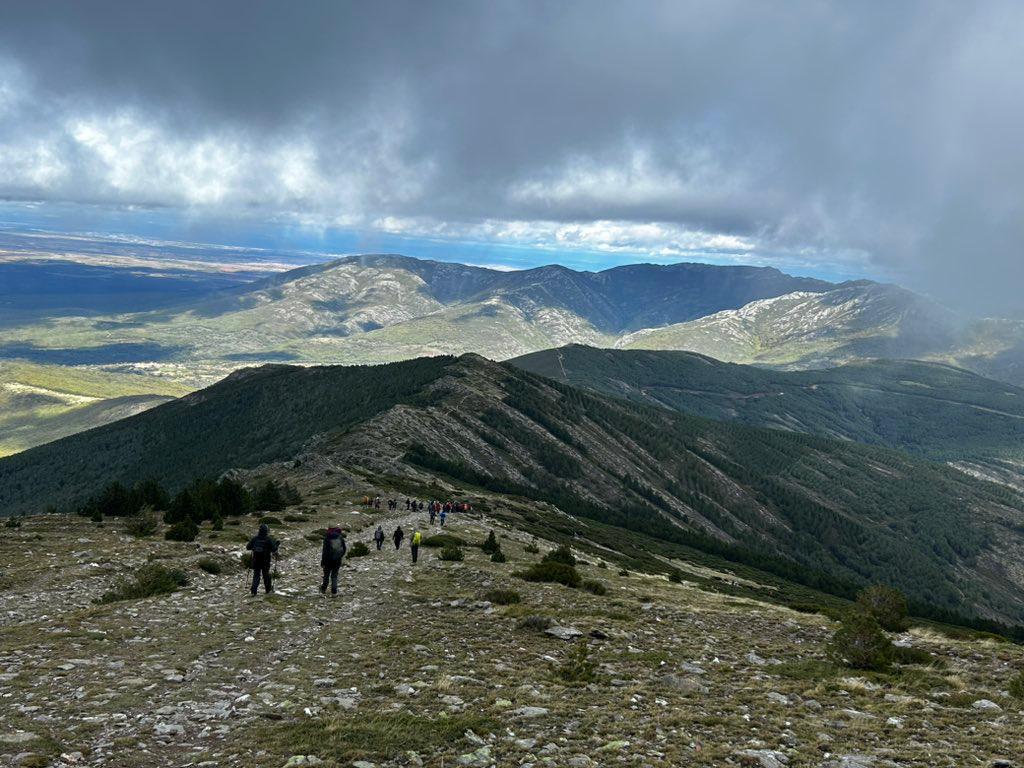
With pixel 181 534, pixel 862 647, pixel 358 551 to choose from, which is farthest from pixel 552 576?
pixel 181 534

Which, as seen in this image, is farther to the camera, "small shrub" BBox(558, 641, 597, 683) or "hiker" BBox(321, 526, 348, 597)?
"hiker" BBox(321, 526, 348, 597)

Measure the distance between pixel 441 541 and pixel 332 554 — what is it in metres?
21.2

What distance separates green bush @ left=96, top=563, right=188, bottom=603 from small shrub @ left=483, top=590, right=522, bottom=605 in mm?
13578

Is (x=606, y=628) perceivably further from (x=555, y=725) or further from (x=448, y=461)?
(x=448, y=461)

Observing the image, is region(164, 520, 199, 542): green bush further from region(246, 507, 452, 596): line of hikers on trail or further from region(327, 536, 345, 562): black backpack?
region(327, 536, 345, 562): black backpack

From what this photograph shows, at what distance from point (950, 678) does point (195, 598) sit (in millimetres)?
26701

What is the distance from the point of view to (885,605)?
85.0ft

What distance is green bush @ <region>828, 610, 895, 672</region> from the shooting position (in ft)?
66.2

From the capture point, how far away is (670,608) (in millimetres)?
30656

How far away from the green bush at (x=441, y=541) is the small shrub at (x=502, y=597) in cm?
1817

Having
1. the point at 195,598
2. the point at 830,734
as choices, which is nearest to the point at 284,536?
the point at 195,598

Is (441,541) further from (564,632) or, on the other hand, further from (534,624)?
(564,632)

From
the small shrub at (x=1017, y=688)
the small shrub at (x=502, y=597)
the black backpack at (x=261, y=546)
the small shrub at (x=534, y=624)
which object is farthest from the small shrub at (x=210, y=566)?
the small shrub at (x=1017, y=688)

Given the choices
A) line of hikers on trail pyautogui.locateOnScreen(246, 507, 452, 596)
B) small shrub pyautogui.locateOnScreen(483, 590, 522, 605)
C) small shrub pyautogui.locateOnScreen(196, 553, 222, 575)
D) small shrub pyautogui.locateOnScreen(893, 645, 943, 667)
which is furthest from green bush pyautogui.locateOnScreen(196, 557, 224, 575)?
small shrub pyautogui.locateOnScreen(893, 645, 943, 667)
